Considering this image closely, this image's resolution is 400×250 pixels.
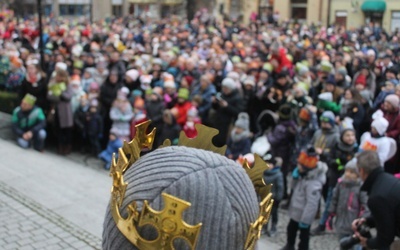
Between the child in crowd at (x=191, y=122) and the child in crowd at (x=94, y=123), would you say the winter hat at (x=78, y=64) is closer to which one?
the child in crowd at (x=94, y=123)

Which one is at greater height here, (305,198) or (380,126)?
(380,126)

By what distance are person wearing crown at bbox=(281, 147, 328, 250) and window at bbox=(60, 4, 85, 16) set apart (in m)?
44.6

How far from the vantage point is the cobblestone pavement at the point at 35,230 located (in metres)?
5.48

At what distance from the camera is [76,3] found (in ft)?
159

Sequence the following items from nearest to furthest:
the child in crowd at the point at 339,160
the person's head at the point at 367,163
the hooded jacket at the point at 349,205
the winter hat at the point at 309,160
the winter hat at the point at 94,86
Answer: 1. the person's head at the point at 367,163
2. the hooded jacket at the point at 349,205
3. the winter hat at the point at 309,160
4. the child in crowd at the point at 339,160
5. the winter hat at the point at 94,86

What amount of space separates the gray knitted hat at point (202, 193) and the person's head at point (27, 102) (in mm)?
8036

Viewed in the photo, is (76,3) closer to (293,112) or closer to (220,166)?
(293,112)

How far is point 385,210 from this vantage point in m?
4.52

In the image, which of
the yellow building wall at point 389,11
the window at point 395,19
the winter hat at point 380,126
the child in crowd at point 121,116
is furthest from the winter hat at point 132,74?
the window at point 395,19

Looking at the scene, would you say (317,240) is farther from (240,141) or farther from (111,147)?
(111,147)

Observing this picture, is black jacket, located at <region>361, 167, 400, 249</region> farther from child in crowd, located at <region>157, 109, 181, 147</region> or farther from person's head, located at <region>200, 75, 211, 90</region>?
person's head, located at <region>200, 75, 211, 90</region>

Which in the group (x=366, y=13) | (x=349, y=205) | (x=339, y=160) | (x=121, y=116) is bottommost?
(x=349, y=205)

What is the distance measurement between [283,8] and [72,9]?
64.7 feet

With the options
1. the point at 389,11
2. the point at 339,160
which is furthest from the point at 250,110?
the point at 389,11
